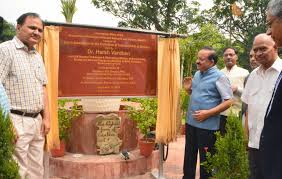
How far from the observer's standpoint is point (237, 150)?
3.70 metres

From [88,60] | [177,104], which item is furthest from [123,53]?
[177,104]

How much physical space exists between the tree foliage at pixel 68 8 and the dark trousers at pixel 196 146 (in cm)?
701

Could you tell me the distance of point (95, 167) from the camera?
5.20 meters

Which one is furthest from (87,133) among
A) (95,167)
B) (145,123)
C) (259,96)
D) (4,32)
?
(4,32)

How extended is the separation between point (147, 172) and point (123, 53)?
1.98 meters

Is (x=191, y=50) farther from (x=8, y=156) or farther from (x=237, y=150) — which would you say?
(x=8, y=156)

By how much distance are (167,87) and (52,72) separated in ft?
5.23

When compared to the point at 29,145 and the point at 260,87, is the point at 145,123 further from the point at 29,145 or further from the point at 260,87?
the point at 260,87

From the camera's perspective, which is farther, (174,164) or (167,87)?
(174,164)

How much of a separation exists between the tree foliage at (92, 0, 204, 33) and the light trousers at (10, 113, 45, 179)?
78.2 ft

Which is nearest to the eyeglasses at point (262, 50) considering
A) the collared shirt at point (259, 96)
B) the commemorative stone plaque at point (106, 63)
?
the collared shirt at point (259, 96)

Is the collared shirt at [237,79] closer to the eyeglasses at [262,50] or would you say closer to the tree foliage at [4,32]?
the eyeglasses at [262,50]

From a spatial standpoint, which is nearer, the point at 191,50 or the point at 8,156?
the point at 8,156

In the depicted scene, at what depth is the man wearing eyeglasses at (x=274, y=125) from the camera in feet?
6.45
